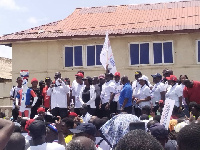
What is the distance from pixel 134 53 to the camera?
Answer: 17.1 m

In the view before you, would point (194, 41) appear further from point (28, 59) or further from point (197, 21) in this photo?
point (28, 59)

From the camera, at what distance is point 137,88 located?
10.4 m

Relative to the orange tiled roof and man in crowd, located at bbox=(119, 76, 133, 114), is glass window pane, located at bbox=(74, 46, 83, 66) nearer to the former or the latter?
the orange tiled roof

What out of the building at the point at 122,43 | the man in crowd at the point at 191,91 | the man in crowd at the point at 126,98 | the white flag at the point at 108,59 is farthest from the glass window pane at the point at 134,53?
the man in crowd at the point at 191,91

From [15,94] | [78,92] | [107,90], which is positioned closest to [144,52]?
[78,92]

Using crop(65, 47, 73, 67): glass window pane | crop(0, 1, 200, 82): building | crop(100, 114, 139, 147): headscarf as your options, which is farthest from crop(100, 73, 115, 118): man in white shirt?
crop(65, 47, 73, 67): glass window pane

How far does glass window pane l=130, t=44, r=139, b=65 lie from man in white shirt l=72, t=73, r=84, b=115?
6.52m

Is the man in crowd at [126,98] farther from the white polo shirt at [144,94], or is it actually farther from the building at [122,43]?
the building at [122,43]

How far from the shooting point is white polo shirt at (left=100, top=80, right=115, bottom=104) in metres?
10.4

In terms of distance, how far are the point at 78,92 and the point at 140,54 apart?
22.2 feet

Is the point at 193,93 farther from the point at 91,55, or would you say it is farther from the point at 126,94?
the point at 91,55

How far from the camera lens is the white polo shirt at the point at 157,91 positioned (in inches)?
396

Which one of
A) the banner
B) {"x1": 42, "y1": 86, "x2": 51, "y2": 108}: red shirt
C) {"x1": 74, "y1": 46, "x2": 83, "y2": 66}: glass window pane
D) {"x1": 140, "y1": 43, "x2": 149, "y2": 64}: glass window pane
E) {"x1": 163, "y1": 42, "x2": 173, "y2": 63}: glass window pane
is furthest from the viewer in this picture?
{"x1": 74, "y1": 46, "x2": 83, "y2": 66}: glass window pane

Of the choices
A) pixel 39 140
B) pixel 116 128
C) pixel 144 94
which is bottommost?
pixel 39 140
